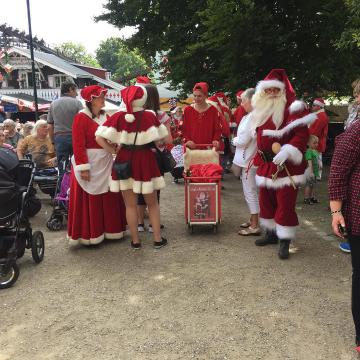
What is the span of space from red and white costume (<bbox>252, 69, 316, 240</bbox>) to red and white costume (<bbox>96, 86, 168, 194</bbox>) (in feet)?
3.75

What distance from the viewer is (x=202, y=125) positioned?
6.35 meters

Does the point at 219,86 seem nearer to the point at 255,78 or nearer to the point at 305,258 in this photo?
the point at 255,78

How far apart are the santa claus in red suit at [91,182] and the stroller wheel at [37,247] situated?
42cm

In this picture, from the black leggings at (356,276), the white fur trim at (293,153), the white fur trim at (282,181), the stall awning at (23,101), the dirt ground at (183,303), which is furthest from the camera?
the stall awning at (23,101)

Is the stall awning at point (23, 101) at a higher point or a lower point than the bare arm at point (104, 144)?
higher

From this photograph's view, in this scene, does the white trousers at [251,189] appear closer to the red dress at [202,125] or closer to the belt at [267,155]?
the belt at [267,155]

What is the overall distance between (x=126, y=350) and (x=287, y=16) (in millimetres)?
7823

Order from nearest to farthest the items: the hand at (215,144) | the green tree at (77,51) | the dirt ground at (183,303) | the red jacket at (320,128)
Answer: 1. the dirt ground at (183,303)
2. the hand at (215,144)
3. the red jacket at (320,128)
4. the green tree at (77,51)

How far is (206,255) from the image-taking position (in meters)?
4.71

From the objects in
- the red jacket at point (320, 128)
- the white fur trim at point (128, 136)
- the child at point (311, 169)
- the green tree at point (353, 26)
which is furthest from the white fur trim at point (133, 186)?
the red jacket at point (320, 128)

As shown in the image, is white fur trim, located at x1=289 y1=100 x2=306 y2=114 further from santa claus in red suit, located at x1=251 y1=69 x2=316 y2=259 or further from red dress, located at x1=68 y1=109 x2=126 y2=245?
red dress, located at x1=68 y1=109 x2=126 y2=245

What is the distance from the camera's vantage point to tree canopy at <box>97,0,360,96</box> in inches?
304

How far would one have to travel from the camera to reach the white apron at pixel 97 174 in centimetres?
489

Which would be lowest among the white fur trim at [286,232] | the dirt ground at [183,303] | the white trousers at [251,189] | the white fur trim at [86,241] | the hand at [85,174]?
the dirt ground at [183,303]
